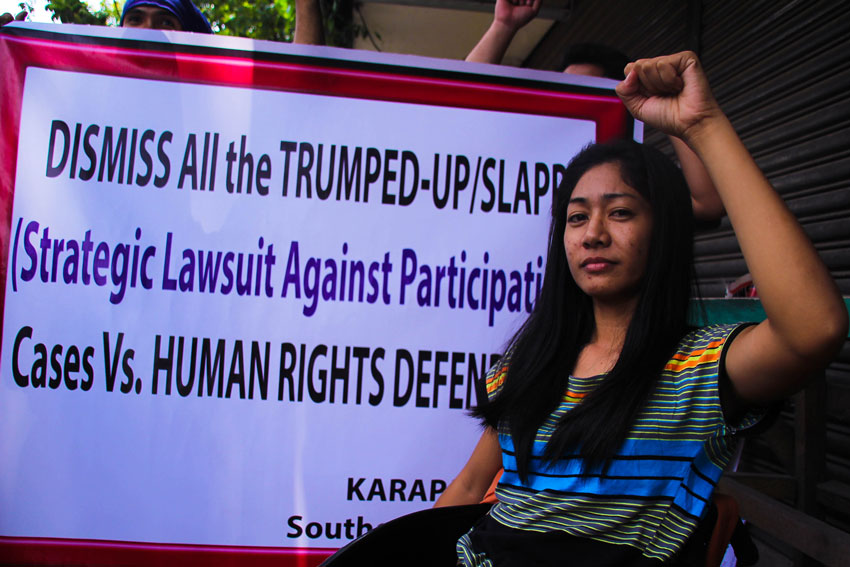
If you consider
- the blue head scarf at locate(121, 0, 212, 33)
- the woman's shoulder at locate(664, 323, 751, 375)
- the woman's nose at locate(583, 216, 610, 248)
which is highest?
the blue head scarf at locate(121, 0, 212, 33)

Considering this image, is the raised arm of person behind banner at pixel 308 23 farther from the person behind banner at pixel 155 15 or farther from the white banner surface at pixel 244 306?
the person behind banner at pixel 155 15

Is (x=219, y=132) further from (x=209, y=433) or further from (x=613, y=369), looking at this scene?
(x=613, y=369)

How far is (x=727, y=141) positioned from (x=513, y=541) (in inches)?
28.7

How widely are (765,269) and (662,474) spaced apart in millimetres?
361

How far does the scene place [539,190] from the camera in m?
1.87

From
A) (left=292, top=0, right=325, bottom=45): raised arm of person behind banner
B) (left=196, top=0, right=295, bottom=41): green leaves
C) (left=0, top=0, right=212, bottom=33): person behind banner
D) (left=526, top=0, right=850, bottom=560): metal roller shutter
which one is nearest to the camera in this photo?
(left=292, top=0, right=325, bottom=45): raised arm of person behind banner

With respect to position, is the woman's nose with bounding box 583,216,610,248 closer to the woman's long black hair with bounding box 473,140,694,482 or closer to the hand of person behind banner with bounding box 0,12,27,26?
the woman's long black hair with bounding box 473,140,694,482

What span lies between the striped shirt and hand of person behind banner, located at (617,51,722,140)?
0.35 meters

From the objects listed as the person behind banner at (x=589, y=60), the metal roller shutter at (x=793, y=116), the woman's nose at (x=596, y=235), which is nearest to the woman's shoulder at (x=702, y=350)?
the woman's nose at (x=596, y=235)

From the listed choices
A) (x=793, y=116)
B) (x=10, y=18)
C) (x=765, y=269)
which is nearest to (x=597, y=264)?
(x=765, y=269)

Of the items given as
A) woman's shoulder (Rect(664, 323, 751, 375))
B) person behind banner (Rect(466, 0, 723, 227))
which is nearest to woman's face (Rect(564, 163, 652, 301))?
woman's shoulder (Rect(664, 323, 751, 375))

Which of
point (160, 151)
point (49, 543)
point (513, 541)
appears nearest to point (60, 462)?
point (49, 543)

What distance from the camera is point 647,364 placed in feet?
3.60

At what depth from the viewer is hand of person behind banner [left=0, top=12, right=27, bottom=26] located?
178 centimetres
